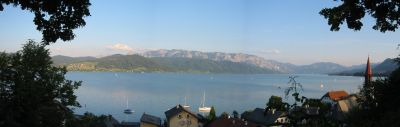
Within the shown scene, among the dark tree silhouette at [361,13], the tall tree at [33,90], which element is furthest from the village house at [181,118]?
the dark tree silhouette at [361,13]

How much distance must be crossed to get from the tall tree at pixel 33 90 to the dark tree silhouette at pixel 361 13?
1452cm

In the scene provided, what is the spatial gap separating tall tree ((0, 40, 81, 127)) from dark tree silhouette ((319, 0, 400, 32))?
572 inches

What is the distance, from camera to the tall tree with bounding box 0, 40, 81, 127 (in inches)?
751

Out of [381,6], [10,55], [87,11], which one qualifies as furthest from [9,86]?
[381,6]

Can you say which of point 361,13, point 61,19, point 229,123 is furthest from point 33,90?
point 229,123

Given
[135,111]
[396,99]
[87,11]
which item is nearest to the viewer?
[87,11]

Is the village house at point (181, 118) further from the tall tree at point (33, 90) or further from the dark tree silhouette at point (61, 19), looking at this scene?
the dark tree silhouette at point (61, 19)

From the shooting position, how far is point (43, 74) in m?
23.0

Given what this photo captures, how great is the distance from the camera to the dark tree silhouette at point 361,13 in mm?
6711

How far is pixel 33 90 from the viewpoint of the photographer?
20.0 m

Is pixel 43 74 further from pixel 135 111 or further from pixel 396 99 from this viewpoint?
pixel 135 111

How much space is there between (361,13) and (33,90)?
53.3ft

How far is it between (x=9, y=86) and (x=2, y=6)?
16586mm

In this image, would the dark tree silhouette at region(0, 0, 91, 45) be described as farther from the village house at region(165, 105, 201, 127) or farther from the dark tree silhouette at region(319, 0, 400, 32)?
the village house at region(165, 105, 201, 127)
